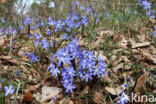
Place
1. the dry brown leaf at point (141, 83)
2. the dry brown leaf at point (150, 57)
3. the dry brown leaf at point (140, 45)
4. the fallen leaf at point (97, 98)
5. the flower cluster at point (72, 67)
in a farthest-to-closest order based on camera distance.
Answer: the dry brown leaf at point (140, 45) < the dry brown leaf at point (150, 57) < the dry brown leaf at point (141, 83) < the fallen leaf at point (97, 98) < the flower cluster at point (72, 67)

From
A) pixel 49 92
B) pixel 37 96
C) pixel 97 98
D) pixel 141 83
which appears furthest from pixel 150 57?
pixel 37 96

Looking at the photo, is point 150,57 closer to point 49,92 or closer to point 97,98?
point 97,98

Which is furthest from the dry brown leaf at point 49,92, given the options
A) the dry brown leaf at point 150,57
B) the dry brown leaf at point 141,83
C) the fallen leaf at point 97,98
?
the dry brown leaf at point 150,57

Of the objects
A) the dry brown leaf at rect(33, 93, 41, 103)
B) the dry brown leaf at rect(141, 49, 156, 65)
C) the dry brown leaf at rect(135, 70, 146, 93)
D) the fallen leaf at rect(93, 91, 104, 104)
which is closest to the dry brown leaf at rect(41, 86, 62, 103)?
the dry brown leaf at rect(33, 93, 41, 103)

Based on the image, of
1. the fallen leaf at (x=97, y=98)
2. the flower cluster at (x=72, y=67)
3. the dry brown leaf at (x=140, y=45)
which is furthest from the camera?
the dry brown leaf at (x=140, y=45)

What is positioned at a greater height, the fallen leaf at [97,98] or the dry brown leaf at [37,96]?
the dry brown leaf at [37,96]

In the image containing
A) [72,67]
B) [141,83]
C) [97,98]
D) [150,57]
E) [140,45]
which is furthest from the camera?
[140,45]

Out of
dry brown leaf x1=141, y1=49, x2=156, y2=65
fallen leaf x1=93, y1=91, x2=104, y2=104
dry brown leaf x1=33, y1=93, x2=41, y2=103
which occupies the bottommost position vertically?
fallen leaf x1=93, y1=91, x2=104, y2=104

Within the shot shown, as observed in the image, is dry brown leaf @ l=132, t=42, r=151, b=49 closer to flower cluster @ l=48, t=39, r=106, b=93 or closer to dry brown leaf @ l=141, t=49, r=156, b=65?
dry brown leaf @ l=141, t=49, r=156, b=65

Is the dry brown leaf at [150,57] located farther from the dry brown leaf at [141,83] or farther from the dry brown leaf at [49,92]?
the dry brown leaf at [49,92]

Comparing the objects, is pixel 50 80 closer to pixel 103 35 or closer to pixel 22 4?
pixel 103 35

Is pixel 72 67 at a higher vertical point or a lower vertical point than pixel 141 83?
higher

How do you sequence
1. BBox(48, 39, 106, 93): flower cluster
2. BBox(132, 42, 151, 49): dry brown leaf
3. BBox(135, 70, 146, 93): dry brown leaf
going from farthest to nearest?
BBox(132, 42, 151, 49): dry brown leaf
BBox(135, 70, 146, 93): dry brown leaf
BBox(48, 39, 106, 93): flower cluster
